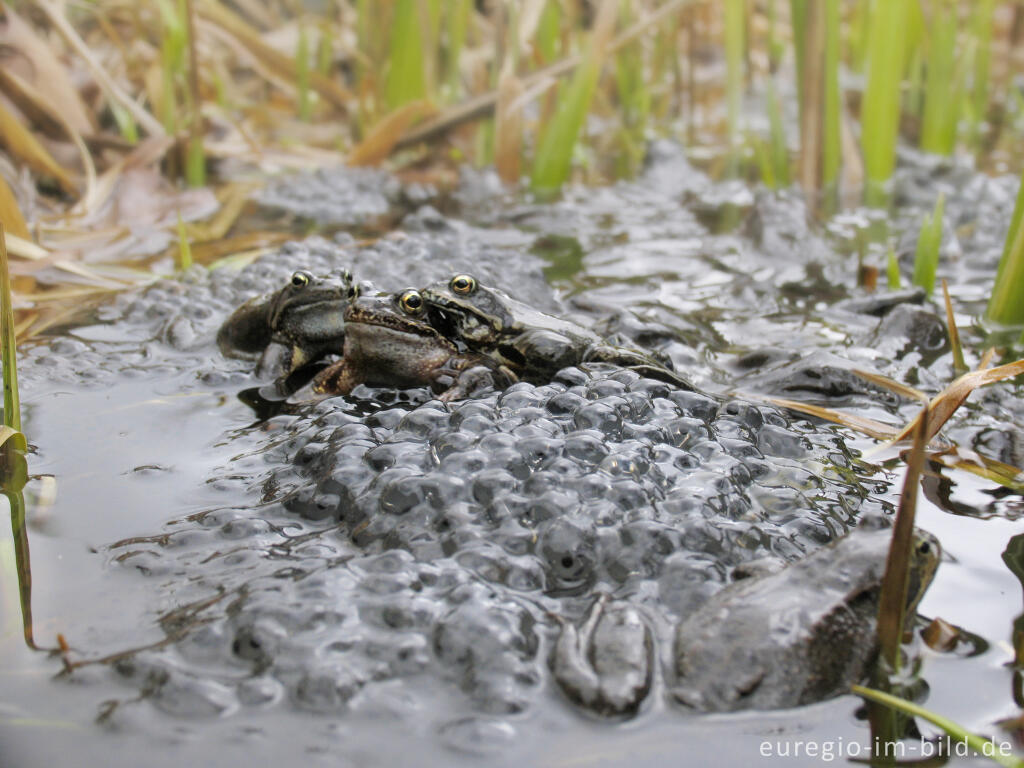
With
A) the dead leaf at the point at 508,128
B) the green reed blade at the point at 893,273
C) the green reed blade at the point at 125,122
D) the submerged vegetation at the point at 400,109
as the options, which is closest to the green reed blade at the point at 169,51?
A: the submerged vegetation at the point at 400,109

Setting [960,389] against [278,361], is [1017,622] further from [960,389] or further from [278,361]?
[278,361]

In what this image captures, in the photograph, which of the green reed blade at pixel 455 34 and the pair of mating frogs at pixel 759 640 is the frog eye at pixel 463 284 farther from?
the green reed blade at pixel 455 34

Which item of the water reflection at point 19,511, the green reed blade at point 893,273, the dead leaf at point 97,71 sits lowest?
the water reflection at point 19,511

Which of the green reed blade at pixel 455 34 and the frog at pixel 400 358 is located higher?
the green reed blade at pixel 455 34

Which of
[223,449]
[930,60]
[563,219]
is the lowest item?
[223,449]

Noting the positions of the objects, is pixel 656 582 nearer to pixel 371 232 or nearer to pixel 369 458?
pixel 369 458

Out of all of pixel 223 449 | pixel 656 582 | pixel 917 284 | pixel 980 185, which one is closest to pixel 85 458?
pixel 223 449

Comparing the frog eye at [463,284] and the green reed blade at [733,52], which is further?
the green reed blade at [733,52]
